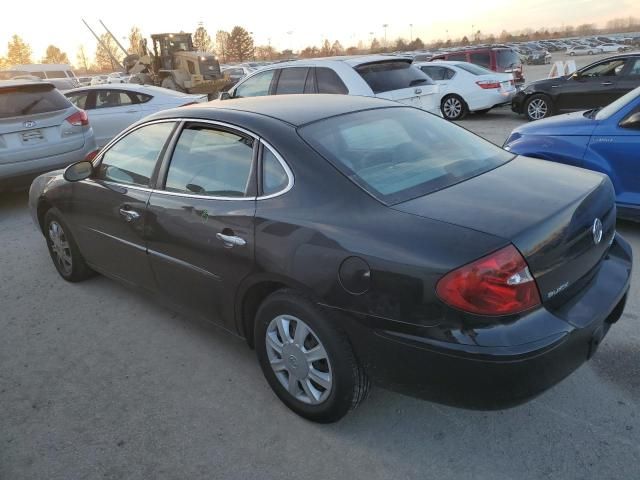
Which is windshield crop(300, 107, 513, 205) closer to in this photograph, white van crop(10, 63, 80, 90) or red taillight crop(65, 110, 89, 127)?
red taillight crop(65, 110, 89, 127)

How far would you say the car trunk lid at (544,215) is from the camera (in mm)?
2195

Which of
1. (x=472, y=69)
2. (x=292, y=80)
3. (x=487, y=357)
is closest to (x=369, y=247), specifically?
(x=487, y=357)

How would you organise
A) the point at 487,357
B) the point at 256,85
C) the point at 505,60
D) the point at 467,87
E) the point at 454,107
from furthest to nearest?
the point at 505,60 < the point at 454,107 < the point at 467,87 < the point at 256,85 < the point at 487,357

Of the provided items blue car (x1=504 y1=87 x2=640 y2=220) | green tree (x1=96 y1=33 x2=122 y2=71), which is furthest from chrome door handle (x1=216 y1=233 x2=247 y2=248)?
green tree (x1=96 y1=33 x2=122 y2=71)

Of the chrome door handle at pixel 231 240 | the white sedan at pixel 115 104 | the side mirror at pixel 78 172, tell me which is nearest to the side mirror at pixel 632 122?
the chrome door handle at pixel 231 240

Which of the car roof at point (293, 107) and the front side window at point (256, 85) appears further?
the front side window at point (256, 85)

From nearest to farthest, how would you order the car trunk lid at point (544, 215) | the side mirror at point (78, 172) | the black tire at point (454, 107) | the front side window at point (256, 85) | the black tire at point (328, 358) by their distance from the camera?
the car trunk lid at point (544, 215) < the black tire at point (328, 358) < the side mirror at point (78, 172) < the front side window at point (256, 85) < the black tire at point (454, 107)

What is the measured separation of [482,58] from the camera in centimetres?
1555

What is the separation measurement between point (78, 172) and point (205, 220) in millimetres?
1606

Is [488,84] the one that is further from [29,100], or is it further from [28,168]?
[28,168]

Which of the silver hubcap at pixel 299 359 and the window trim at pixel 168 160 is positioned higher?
the window trim at pixel 168 160

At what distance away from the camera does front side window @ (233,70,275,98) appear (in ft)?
29.3

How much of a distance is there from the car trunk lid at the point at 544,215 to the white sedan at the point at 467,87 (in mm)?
10709

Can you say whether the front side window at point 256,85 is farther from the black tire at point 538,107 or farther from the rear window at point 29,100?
the black tire at point 538,107
